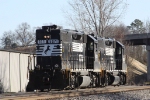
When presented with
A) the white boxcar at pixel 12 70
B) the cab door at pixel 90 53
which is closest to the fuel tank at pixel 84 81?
the cab door at pixel 90 53

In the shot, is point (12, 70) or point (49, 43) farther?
point (12, 70)

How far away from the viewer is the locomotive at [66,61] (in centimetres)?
1869

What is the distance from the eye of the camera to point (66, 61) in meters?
19.2

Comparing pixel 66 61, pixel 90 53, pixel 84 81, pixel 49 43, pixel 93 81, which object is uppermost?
pixel 49 43

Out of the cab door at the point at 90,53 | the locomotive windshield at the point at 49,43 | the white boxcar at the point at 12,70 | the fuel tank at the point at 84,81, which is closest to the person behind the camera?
the locomotive windshield at the point at 49,43

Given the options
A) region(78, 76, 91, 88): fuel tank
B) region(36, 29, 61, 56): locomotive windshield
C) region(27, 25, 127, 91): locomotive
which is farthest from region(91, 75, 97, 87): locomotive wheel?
region(36, 29, 61, 56): locomotive windshield

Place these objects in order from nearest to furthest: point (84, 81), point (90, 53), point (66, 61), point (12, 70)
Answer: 1. point (66, 61)
2. point (84, 81)
3. point (90, 53)
4. point (12, 70)

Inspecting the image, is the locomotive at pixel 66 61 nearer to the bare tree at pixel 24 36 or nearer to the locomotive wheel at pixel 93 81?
the locomotive wheel at pixel 93 81

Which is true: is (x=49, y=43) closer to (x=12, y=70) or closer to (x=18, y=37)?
(x=12, y=70)

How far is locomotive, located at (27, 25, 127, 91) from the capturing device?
18688 mm

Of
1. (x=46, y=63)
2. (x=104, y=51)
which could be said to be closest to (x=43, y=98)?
(x=46, y=63)

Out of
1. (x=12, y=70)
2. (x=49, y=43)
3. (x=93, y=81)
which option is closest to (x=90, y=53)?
(x=93, y=81)

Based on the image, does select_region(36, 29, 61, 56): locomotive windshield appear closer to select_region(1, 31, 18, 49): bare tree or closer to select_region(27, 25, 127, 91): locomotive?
select_region(27, 25, 127, 91): locomotive

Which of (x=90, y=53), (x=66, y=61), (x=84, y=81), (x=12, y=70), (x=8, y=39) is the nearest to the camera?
(x=66, y=61)
